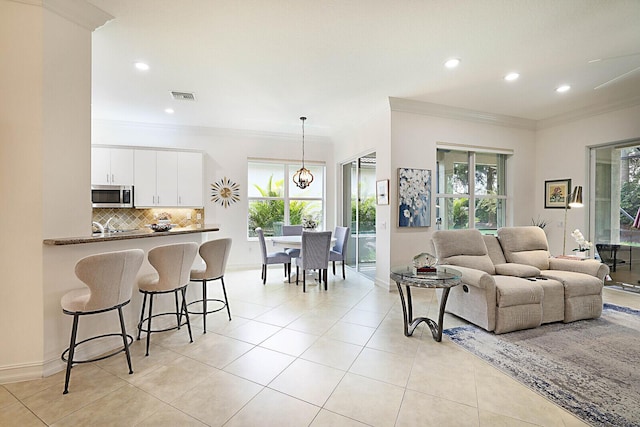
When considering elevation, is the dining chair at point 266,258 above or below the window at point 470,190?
below

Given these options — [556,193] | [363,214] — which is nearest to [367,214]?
[363,214]

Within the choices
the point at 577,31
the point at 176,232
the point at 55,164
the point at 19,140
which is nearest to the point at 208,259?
the point at 176,232

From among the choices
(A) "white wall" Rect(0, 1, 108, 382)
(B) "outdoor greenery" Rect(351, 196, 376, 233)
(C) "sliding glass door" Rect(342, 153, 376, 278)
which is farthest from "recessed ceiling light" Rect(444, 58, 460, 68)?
(A) "white wall" Rect(0, 1, 108, 382)

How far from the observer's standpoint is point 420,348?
264 cm

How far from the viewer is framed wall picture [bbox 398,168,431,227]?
4504 mm

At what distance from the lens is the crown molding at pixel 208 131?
5562 millimetres

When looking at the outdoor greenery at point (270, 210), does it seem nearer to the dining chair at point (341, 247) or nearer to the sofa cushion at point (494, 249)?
the dining chair at point (341, 247)

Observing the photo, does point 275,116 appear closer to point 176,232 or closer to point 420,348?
point 176,232

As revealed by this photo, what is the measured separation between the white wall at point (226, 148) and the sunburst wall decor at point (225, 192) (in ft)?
0.25

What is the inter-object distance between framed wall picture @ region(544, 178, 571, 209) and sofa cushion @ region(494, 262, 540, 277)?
2375mm

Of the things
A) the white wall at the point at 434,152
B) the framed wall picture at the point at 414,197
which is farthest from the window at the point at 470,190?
the framed wall picture at the point at 414,197

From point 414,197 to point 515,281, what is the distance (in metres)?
1.85

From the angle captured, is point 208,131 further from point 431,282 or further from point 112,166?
point 431,282

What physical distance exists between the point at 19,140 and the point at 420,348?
11.8 ft
